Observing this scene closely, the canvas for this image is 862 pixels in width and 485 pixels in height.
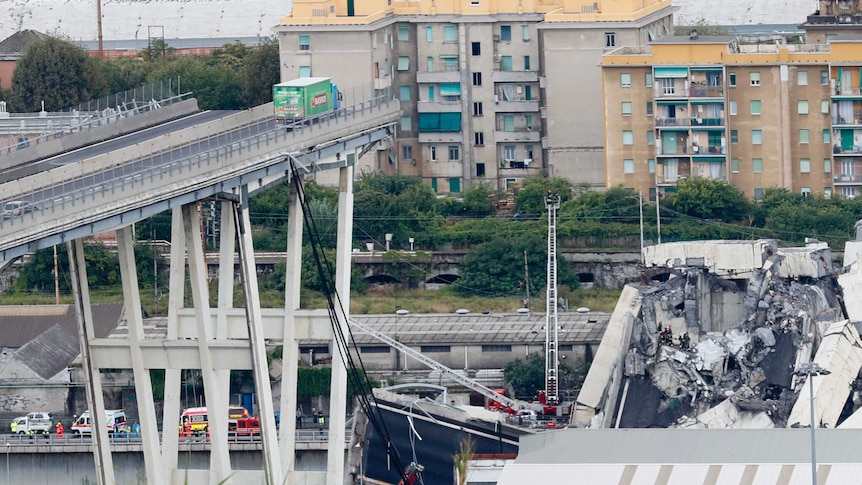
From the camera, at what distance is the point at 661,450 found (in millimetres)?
51031

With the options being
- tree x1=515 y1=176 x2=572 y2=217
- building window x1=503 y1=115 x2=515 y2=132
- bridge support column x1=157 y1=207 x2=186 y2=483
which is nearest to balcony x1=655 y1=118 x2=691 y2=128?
tree x1=515 y1=176 x2=572 y2=217

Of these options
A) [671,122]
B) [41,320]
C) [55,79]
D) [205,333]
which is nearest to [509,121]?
[671,122]

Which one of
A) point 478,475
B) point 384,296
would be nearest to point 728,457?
point 478,475

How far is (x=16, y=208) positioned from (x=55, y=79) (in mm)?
43845

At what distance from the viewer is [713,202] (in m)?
72.7

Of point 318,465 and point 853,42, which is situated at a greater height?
point 853,42

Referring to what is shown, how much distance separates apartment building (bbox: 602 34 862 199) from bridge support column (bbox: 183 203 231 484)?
30.4 meters

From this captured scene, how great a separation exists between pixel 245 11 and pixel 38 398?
1791 inches

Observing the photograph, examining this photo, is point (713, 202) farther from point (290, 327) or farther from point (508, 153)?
point (290, 327)

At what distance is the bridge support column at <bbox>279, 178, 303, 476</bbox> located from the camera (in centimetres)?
4700

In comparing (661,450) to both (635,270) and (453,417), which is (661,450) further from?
(635,270)

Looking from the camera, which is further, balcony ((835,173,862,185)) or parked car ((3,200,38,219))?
balcony ((835,173,862,185))

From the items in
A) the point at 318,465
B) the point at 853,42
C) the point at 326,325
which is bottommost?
the point at 318,465

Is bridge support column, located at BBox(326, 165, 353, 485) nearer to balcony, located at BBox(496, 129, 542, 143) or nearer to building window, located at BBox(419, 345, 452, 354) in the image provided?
building window, located at BBox(419, 345, 452, 354)
